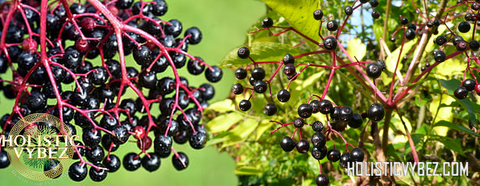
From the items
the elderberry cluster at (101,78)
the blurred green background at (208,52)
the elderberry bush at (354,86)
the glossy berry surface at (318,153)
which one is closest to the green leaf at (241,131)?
the elderberry bush at (354,86)

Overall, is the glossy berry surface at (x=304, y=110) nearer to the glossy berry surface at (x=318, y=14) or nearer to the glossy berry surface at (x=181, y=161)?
the glossy berry surface at (x=318, y=14)

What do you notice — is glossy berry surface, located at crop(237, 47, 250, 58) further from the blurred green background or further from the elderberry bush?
the blurred green background

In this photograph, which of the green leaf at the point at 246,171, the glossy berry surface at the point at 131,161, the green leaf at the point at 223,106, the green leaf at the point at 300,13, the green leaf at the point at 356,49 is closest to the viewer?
the green leaf at the point at 300,13

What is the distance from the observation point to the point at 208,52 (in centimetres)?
71

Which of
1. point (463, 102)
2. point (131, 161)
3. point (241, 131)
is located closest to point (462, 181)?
point (463, 102)

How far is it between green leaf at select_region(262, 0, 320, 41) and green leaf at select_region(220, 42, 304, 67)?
29mm

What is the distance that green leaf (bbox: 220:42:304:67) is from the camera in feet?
1.84

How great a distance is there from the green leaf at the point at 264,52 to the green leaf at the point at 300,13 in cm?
3

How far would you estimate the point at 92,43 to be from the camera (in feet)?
1.93

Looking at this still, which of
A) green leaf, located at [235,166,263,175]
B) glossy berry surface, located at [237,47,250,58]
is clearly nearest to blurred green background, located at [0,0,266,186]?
glossy berry surface, located at [237,47,250,58]

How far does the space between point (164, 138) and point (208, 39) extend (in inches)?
8.0

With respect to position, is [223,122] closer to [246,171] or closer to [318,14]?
[246,171]

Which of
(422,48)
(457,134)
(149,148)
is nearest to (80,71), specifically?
(149,148)

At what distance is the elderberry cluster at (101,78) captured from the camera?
55 cm
